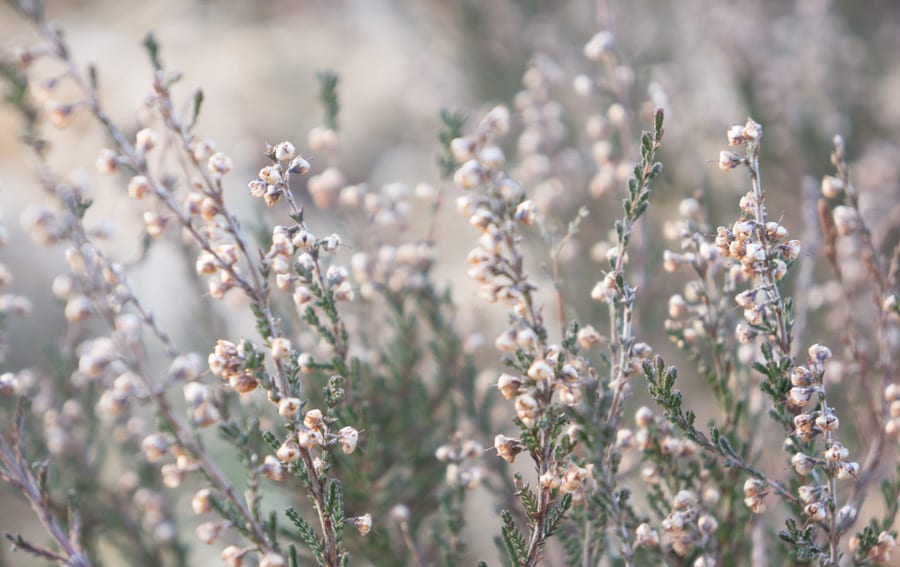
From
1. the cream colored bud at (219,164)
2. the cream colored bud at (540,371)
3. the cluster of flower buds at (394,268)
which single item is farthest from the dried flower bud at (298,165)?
the cluster of flower buds at (394,268)

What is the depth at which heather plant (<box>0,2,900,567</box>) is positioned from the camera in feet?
3.67

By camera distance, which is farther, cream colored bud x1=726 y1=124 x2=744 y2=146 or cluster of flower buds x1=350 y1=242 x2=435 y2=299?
cluster of flower buds x1=350 y1=242 x2=435 y2=299

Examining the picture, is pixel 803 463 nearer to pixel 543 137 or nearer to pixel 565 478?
pixel 565 478

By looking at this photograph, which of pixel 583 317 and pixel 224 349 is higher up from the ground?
pixel 583 317

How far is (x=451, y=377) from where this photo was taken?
6.73 feet

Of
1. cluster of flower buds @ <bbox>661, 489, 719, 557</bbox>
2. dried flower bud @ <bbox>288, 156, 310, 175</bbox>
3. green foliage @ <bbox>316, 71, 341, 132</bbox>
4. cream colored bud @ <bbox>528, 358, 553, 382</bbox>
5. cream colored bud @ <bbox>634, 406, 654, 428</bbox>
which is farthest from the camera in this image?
green foliage @ <bbox>316, 71, 341, 132</bbox>

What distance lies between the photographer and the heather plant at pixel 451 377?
3.67ft

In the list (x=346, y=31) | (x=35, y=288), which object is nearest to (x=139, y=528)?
(x=35, y=288)

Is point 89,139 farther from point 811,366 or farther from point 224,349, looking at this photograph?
point 811,366

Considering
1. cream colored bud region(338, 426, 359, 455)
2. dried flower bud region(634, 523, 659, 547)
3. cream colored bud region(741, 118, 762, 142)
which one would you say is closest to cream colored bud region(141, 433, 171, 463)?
cream colored bud region(338, 426, 359, 455)

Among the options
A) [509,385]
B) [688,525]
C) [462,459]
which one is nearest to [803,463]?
[688,525]

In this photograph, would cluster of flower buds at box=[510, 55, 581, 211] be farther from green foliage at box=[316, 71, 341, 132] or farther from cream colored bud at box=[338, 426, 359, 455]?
cream colored bud at box=[338, 426, 359, 455]

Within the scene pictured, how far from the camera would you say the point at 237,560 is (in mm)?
1132

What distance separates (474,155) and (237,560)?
77 cm
